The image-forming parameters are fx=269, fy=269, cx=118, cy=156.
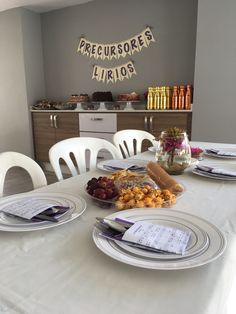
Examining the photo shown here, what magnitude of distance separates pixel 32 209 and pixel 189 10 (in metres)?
3.32

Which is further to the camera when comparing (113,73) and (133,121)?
(113,73)

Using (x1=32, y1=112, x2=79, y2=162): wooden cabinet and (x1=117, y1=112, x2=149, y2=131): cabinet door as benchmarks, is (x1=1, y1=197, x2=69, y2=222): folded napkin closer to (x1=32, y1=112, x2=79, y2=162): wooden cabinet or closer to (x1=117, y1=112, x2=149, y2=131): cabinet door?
(x1=117, y1=112, x2=149, y2=131): cabinet door

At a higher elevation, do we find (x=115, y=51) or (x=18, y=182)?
(x=115, y=51)

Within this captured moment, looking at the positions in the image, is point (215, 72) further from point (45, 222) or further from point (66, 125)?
point (45, 222)

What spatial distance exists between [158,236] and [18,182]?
327 centimetres

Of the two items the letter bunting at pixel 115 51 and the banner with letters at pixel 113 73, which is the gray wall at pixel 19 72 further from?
the banner with letters at pixel 113 73

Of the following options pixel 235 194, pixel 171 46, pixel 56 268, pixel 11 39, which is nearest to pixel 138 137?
pixel 235 194

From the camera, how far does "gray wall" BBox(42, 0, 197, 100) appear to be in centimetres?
331

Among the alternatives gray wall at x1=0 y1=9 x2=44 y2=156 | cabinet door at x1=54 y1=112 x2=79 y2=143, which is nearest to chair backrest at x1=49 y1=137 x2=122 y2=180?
cabinet door at x1=54 y1=112 x2=79 y2=143

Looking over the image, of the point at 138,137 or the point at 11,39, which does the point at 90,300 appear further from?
the point at 11,39

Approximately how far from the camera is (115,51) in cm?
376

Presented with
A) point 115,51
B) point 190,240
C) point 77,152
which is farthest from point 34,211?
point 115,51

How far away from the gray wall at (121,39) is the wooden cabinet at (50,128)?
0.57 m

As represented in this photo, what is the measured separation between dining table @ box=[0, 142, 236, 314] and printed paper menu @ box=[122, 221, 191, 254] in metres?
0.05
